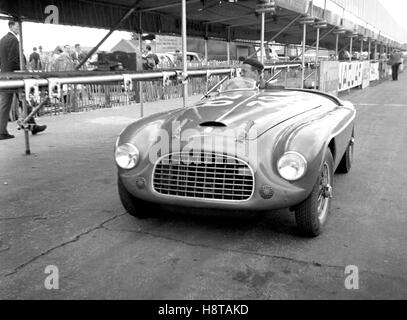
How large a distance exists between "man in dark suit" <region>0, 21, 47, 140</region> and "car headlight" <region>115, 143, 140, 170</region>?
4.64 m

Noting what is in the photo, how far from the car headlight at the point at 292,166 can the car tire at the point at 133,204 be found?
1260mm

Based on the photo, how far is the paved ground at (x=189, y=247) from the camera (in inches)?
110

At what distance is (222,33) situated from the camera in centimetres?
1285

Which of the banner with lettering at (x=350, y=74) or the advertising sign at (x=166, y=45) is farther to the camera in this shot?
the advertising sign at (x=166, y=45)

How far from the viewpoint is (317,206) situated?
11.7ft

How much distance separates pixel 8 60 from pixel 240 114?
5573 mm

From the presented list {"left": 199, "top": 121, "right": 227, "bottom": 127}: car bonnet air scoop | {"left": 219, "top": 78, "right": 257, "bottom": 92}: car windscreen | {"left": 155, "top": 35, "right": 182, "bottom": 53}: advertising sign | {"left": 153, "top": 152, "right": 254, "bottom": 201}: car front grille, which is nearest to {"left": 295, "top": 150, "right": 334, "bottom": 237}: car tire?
{"left": 153, "top": 152, "right": 254, "bottom": 201}: car front grille

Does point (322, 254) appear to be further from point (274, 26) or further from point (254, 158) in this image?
point (274, 26)

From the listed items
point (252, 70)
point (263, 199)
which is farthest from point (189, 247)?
point (252, 70)

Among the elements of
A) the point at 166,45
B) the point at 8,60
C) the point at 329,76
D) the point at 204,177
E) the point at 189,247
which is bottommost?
the point at 189,247

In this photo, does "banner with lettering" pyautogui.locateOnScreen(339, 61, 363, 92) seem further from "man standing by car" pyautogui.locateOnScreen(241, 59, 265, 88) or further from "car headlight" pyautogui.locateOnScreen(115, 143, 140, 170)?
"car headlight" pyautogui.locateOnScreen(115, 143, 140, 170)

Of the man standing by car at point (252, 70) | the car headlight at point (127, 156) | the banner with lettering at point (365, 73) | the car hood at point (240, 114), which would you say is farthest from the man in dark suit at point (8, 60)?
the banner with lettering at point (365, 73)

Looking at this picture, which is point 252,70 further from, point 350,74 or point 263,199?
point 350,74

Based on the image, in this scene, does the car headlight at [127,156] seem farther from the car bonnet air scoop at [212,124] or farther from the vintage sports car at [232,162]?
the car bonnet air scoop at [212,124]
